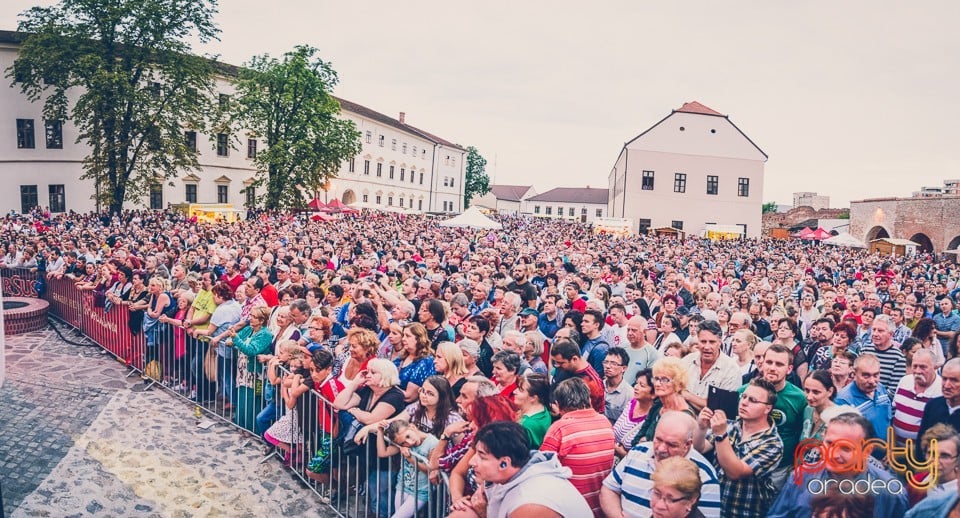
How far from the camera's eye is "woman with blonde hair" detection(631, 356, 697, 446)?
3.79 m

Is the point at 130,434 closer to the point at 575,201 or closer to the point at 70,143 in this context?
the point at 70,143

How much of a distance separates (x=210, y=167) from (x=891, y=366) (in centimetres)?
4591

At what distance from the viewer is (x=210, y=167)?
43.6 m

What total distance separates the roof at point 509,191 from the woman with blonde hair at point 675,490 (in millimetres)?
107895

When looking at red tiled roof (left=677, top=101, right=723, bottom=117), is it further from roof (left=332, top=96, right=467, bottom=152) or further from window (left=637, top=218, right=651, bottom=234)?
roof (left=332, top=96, right=467, bottom=152)

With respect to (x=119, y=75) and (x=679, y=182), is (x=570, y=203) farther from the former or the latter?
(x=119, y=75)

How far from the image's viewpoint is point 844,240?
2988cm

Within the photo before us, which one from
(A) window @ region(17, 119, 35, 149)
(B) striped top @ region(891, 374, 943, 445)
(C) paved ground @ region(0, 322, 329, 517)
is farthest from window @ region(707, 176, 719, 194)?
(A) window @ region(17, 119, 35, 149)

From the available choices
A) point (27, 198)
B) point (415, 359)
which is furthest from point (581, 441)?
point (27, 198)

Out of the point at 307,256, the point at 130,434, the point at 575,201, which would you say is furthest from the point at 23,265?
the point at 575,201

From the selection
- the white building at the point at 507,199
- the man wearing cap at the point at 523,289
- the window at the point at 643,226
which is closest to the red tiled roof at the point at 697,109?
the window at the point at 643,226

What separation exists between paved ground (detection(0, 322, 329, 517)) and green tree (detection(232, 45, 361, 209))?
27947 millimetres

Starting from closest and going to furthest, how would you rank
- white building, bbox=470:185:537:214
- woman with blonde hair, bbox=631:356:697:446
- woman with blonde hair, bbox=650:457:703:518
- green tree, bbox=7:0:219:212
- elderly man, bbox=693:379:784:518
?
woman with blonde hair, bbox=650:457:703:518, elderly man, bbox=693:379:784:518, woman with blonde hair, bbox=631:356:697:446, green tree, bbox=7:0:219:212, white building, bbox=470:185:537:214

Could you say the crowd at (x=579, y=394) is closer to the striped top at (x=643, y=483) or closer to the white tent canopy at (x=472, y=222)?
the striped top at (x=643, y=483)
